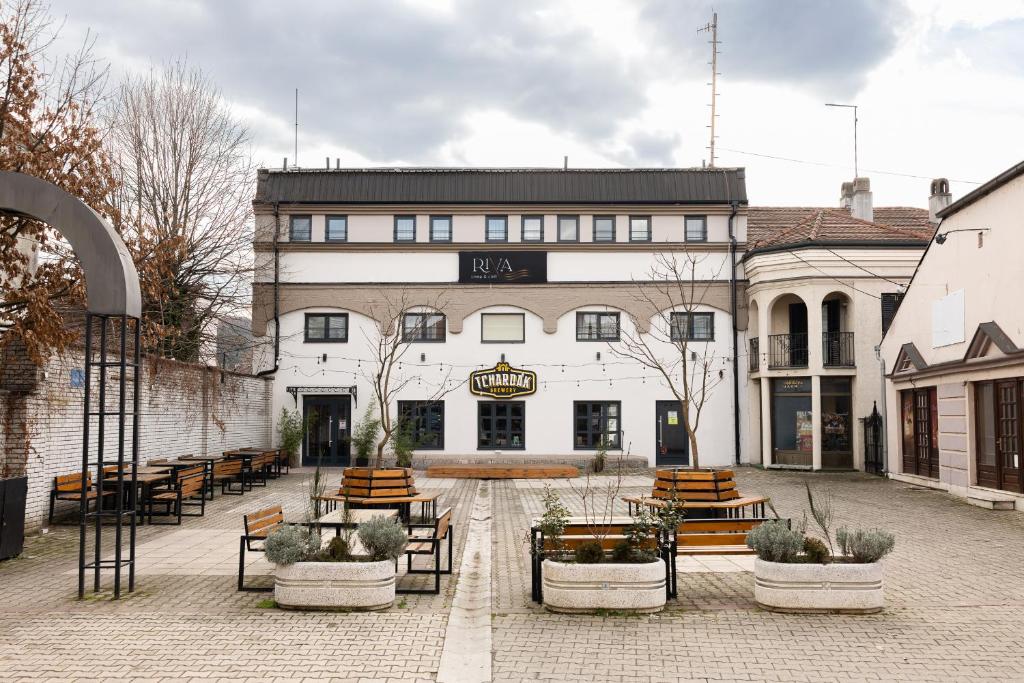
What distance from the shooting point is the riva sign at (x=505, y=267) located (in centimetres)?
2714

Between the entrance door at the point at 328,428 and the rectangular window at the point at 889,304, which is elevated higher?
the rectangular window at the point at 889,304

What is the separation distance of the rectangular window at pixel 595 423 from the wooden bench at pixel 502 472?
8.02 feet

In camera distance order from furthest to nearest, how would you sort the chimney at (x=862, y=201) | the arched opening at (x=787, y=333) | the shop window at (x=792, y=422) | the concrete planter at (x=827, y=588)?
the chimney at (x=862, y=201) → the arched opening at (x=787, y=333) → the shop window at (x=792, y=422) → the concrete planter at (x=827, y=588)

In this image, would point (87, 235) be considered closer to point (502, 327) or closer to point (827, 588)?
point (827, 588)

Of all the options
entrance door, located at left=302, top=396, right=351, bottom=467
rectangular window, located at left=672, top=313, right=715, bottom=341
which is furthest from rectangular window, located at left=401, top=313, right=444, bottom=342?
rectangular window, located at left=672, top=313, right=715, bottom=341

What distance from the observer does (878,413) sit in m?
24.2

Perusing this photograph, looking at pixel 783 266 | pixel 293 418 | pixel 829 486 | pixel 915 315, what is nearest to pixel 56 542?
pixel 293 418

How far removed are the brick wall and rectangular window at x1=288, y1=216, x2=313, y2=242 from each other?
4778mm

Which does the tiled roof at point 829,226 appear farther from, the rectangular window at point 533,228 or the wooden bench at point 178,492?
the wooden bench at point 178,492

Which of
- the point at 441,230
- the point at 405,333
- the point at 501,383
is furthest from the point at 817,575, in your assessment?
the point at 441,230

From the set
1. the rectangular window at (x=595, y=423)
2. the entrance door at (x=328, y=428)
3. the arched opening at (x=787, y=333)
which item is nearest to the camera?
the arched opening at (x=787, y=333)

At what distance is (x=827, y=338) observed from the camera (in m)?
25.5

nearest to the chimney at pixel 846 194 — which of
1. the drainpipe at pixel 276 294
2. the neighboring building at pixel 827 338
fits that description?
the neighboring building at pixel 827 338

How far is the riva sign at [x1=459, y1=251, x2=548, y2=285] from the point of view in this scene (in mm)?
27141
